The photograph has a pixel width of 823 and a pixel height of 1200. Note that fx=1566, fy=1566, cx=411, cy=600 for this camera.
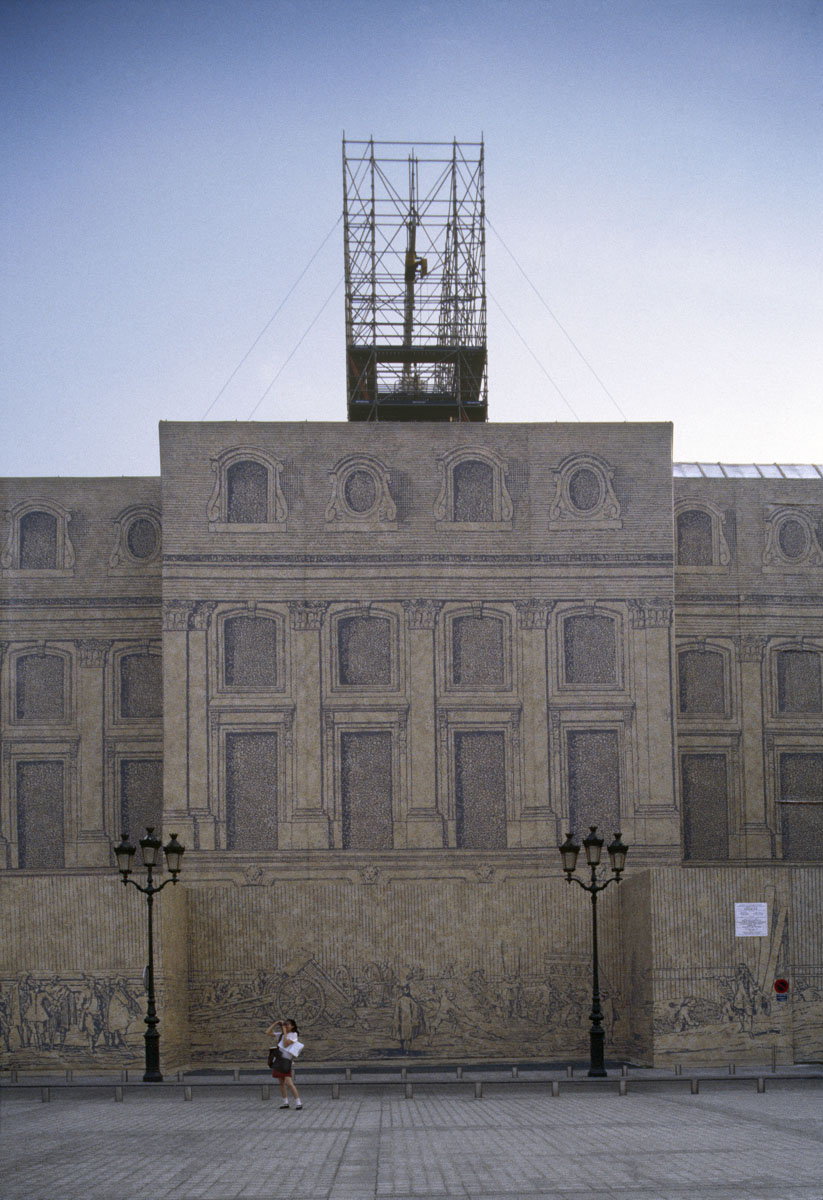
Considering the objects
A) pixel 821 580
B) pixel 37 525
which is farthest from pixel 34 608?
pixel 821 580

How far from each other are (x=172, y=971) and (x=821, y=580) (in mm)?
19759

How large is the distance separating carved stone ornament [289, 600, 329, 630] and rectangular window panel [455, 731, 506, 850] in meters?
4.23

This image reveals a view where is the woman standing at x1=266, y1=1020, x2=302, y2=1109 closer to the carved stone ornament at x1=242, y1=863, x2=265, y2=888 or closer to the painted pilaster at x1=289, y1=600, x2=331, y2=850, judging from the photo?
the carved stone ornament at x1=242, y1=863, x2=265, y2=888

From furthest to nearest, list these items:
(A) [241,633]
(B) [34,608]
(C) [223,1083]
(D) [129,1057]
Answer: (B) [34,608] < (A) [241,633] < (D) [129,1057] < (C) [223,1083]

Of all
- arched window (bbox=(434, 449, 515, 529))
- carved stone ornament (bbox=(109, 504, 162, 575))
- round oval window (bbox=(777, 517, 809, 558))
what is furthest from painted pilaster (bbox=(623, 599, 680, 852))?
carved stone ornament (bbox=(109, 504, 162, 575))

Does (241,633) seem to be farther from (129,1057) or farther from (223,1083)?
(223,1083)

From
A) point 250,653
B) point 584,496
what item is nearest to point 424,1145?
point 250,653

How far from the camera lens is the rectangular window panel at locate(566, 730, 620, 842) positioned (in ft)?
119

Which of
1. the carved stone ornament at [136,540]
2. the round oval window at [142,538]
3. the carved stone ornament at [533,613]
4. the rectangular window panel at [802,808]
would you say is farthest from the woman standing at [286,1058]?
the rectangular window panel at [802,808]

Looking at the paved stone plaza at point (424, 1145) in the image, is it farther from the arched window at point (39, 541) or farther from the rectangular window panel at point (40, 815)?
the arched window at point (39, 541)

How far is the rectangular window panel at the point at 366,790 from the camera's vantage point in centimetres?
3606

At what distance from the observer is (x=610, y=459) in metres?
37.9

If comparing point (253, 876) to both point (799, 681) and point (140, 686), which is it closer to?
point (140, 686)

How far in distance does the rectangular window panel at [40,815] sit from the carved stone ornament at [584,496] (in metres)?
13.8
